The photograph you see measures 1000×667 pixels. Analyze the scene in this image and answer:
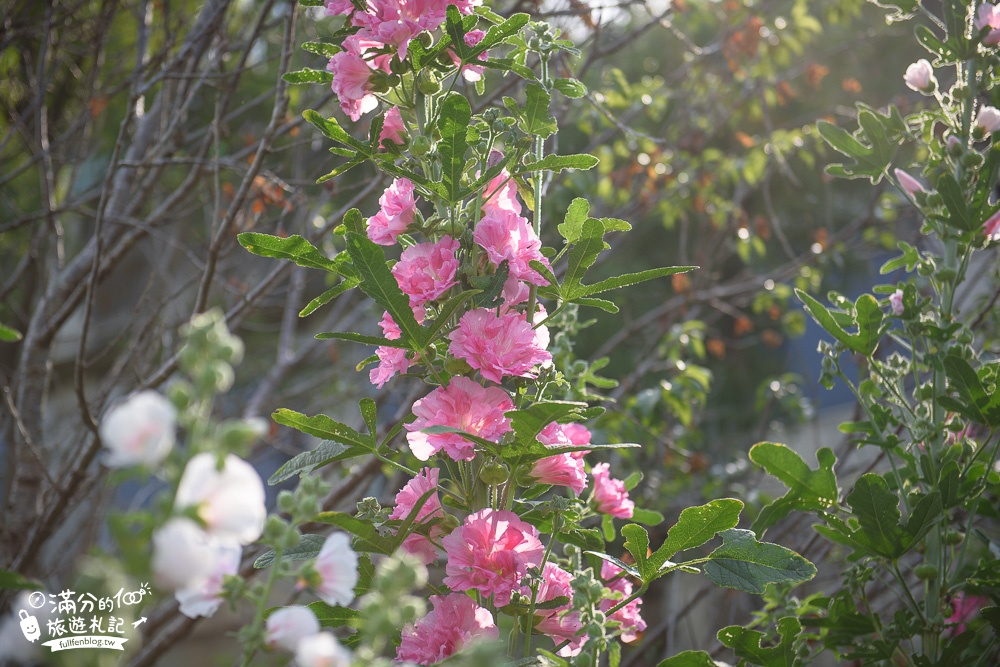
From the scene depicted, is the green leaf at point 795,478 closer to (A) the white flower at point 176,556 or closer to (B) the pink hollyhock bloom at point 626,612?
(B) the pink hollyhock bloom at point 626,612

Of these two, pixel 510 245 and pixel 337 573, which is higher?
pixel 510 245

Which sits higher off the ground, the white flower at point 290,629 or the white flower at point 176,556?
the white flower at point 176,556

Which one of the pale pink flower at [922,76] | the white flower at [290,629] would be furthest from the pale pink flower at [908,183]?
the white flower at [290,629]

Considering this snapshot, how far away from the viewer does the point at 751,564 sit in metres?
0.98

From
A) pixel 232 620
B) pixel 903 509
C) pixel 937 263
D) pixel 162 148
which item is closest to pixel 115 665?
pixel 903 509

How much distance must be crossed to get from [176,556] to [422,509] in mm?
517

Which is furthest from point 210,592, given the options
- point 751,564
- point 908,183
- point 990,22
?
point 990,22

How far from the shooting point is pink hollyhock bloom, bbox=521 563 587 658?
952 millimetres

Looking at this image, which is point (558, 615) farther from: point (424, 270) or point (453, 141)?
point (453, 141)

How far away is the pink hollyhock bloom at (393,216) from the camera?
3.26 ft

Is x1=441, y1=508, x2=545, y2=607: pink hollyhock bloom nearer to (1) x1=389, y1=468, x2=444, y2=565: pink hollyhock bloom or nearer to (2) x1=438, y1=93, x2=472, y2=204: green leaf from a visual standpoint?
(1) x1=389, y1=468, x2=444, y2=565: pink hollyhock bloom

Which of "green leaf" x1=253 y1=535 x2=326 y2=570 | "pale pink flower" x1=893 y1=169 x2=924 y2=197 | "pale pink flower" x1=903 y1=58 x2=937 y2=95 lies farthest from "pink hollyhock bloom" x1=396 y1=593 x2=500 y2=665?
"pale pink flower" x1=903 y1=58 x2=937 y2=95

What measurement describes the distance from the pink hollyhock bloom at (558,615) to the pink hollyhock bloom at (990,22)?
106cm

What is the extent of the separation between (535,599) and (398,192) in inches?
19.4
